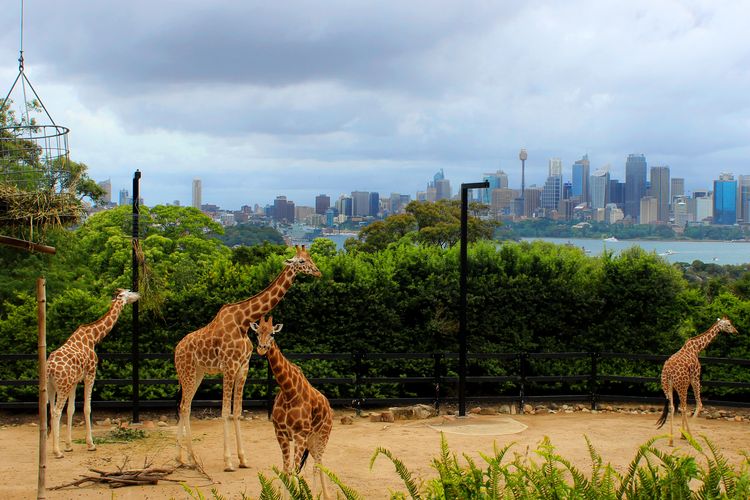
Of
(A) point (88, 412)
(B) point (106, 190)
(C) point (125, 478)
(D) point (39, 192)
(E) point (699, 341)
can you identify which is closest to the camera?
(D) point (39, 192)

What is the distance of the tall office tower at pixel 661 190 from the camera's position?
5581cm

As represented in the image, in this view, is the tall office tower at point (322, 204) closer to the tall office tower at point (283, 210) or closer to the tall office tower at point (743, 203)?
the tall office tower at point (283, 210)

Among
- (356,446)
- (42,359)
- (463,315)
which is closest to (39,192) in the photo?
(42,359)

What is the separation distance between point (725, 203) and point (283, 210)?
30634 mm

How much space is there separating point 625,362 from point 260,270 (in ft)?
24.0

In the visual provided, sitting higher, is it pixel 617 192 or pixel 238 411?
pixel 617 192

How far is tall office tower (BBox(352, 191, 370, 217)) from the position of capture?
1928 inches

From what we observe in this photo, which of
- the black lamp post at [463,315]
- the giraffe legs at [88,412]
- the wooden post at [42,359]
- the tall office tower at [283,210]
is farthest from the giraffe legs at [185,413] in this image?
the tall office tower at [283,210]

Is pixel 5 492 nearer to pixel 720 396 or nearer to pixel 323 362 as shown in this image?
pixel 323 362

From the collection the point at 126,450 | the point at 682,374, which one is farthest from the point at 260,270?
the point at 682,374

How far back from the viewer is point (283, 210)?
165 ft

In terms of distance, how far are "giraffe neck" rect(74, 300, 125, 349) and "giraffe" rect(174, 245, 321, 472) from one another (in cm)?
154

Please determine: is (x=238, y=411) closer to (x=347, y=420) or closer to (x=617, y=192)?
(x=347, y=420)

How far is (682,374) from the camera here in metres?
12.2
